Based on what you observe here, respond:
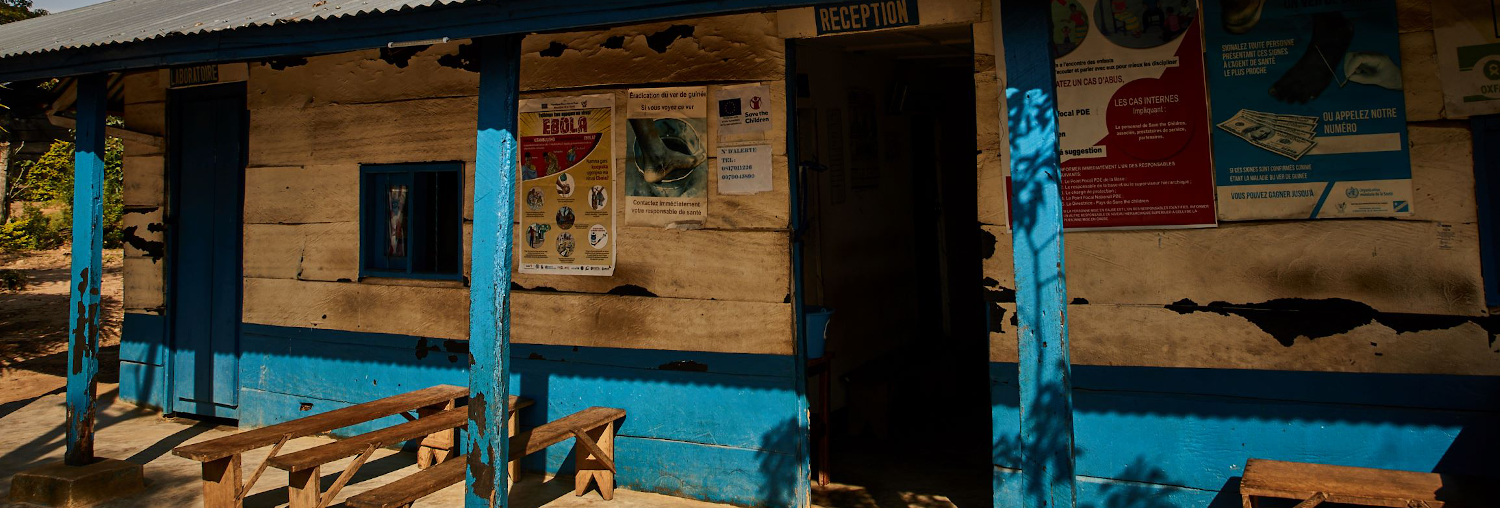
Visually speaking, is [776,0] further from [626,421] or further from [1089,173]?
[626,421]

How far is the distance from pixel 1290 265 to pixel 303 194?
6.12 meters

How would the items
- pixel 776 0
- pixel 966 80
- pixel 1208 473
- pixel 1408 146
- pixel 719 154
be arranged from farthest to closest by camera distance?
pixel 966 80, pixel 719 154, pixel 1208 473, pixel 1408 146, pixel 776 0

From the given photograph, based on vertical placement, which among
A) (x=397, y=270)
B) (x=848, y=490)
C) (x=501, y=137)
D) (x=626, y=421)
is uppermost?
(x=501, y=137)

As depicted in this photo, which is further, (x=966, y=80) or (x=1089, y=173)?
(x=966, y=80)

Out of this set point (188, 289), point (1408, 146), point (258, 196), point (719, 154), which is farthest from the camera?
point (188, 289)

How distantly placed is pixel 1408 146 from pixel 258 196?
7020 millimetres

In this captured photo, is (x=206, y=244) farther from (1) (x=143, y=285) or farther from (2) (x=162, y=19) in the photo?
(2) (x=162, y=19)

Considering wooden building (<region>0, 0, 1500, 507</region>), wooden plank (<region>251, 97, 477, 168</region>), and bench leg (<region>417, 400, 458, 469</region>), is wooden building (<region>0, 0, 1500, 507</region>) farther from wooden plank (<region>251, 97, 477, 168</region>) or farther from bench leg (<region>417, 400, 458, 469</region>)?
bench leg (<region>417, 400, 458, 469</region>)

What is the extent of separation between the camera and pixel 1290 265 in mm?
4219

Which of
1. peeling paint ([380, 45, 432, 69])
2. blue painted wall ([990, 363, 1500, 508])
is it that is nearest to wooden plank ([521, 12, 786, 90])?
peeling paint ([380, 45, 432, 69])

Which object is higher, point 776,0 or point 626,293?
point 776,0

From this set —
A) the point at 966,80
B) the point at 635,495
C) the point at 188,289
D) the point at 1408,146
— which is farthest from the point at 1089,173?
the point at 188,289

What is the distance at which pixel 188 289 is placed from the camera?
25.2ft

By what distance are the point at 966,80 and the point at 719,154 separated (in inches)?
157
